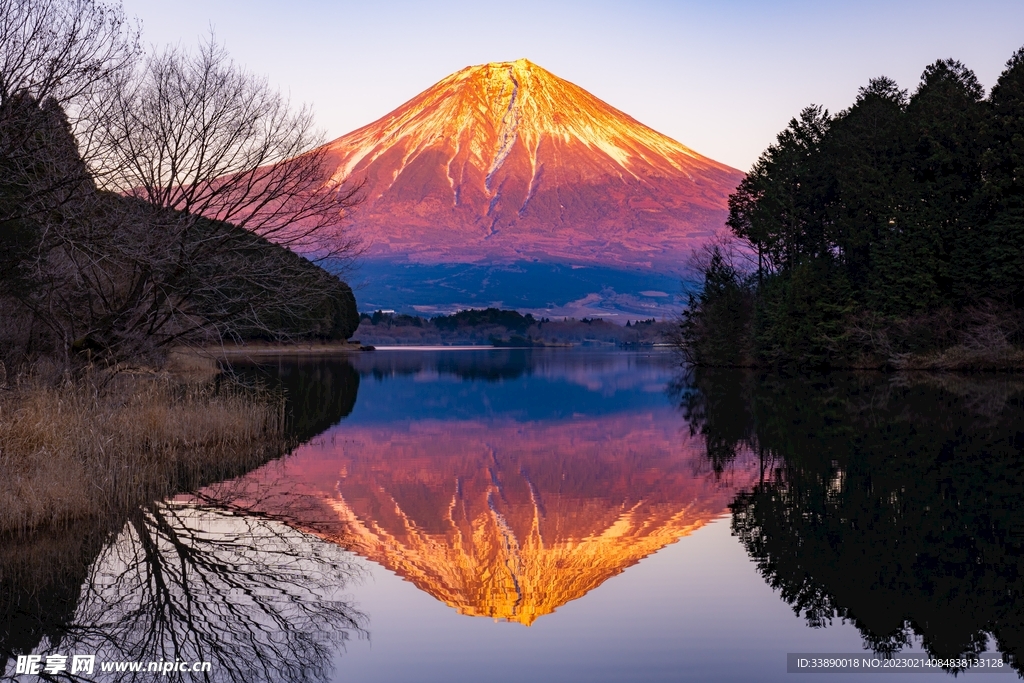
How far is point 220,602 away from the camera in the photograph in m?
8.38

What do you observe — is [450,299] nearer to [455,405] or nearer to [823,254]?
[823,254]

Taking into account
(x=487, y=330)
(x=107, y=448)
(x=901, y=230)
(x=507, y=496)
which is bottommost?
(x=487, y=330)

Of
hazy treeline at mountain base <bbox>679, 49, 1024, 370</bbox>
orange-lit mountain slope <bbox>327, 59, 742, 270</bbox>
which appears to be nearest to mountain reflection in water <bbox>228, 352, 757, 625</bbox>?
hazy treeline at mountain base <bbox>679, 49, 1024, 370</bbox>

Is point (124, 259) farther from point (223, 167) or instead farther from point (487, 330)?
point (487, 330)

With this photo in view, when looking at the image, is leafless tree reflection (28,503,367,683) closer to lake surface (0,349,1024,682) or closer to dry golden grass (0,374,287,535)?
lake surface (0,349,1024,682)

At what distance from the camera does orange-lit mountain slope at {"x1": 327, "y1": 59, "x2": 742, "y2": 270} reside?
157m

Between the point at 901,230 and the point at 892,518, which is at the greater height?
the point at 901,230

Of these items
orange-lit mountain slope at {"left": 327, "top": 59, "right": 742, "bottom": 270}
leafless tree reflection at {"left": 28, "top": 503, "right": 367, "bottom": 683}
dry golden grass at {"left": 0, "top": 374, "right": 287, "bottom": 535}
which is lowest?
leafless tree reflection at {"left": 28, "top": 503, "right": 367, "bottom": 683}

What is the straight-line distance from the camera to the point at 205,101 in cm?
1880

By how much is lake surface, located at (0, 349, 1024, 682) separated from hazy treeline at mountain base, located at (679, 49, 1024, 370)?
28.6 meters

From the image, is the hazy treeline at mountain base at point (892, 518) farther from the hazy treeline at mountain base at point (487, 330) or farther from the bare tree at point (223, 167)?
the hazy treeline at mountain base at point (487, 330)

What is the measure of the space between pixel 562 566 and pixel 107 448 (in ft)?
22.6

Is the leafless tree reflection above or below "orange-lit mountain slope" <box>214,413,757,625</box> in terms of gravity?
above

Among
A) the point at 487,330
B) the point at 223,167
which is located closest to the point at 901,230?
the point at 223,167
